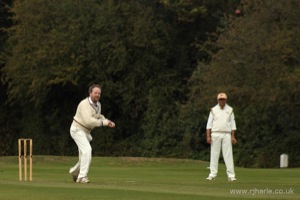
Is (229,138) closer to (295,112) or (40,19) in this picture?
(295,112)

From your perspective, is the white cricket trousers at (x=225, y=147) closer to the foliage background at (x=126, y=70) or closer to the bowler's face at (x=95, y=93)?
the bowler's face at (x=95, y=93)

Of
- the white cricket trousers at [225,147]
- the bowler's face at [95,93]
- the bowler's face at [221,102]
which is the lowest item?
the white cricket trousers at [225,147]

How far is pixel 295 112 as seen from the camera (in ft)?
130

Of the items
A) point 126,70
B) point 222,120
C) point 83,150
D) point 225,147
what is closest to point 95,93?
point 83,150

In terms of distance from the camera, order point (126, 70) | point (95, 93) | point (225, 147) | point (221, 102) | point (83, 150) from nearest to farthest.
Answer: point (95, 93)
point (83, 150)
point (221, 102)
point (225, 147)
point (126, 70)

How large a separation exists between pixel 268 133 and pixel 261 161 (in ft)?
6.25

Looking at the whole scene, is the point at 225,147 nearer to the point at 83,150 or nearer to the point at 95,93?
the point at 83,150

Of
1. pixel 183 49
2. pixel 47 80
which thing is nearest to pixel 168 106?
pixel 183 49

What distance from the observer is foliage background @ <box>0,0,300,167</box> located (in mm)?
45938

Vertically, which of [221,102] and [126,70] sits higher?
[126,70]

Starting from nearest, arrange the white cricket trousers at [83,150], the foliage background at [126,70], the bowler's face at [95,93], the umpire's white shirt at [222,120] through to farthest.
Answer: the bowler's face at [95,93] < the white cricket trousers at [83,150] < the umpire's white shirt at [222,120] < the foliage background at [126,70]

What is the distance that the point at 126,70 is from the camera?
49.1 metres

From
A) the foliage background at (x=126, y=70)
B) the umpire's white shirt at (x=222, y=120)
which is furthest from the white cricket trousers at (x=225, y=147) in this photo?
the foliage background at (x=126, y=70)

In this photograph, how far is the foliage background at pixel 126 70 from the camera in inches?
1809
